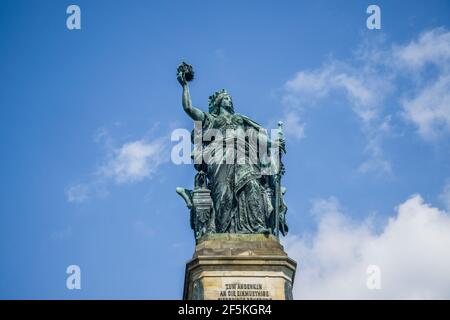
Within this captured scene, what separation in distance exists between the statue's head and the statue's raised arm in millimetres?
671

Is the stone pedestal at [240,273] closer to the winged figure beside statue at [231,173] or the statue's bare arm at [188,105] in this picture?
the winged figure beside statue at [231,173]

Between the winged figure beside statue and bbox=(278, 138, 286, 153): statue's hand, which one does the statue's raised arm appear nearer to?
the winged figure beside statue

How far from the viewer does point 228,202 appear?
111 feet

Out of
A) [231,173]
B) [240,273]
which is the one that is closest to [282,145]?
[231,173]

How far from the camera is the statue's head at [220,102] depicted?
35906 mm

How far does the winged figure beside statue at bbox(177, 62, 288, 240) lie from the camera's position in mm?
33688

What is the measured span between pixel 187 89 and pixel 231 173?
3.02 meters

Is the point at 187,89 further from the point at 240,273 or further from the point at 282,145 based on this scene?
the point at 240,273

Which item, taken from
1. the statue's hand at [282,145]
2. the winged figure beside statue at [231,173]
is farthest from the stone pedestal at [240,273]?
the statue's hand at [282,145]

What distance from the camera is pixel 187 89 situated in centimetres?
3534

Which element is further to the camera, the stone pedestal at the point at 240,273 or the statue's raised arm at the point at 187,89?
the statue's raised arm at the point at 187,89

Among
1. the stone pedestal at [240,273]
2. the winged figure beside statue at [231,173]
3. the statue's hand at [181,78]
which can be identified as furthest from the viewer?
the statue's hand at [181,78]
